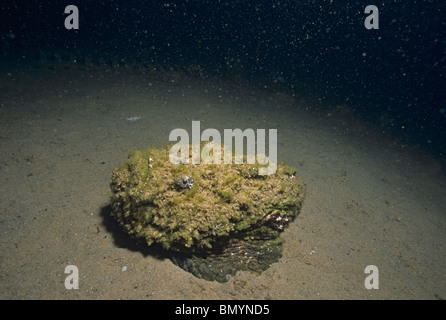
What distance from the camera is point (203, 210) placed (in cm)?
284

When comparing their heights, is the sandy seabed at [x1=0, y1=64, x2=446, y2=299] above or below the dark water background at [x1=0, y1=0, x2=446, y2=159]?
below

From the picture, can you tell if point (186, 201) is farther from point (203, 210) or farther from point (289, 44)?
point (289, 44)

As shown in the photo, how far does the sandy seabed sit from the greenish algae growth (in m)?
0.24

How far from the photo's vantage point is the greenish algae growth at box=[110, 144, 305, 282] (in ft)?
9.27

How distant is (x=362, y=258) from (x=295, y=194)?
5.13 feet

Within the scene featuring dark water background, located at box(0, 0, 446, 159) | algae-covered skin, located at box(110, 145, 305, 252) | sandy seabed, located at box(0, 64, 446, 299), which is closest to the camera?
algae-covered skin, located at box(110, 145, 305, 252)

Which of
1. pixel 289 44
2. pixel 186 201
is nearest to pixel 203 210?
pixel 186 201

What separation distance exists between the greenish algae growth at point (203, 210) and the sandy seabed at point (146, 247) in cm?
24

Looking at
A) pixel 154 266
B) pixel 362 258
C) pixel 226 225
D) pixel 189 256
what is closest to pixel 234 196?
pixel 226 225

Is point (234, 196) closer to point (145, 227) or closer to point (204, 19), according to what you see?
point (145, 227)

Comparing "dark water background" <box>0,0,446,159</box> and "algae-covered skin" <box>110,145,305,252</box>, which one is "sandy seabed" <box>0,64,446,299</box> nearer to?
"algae-covered skin" <box>110,145,305,252</box>

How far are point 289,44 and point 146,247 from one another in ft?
138

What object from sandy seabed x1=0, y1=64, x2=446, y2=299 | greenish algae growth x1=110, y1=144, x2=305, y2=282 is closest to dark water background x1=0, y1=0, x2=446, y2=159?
sandy seabed x1=0, y1=64, x2=446, y2=299

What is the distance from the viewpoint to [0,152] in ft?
15.9
